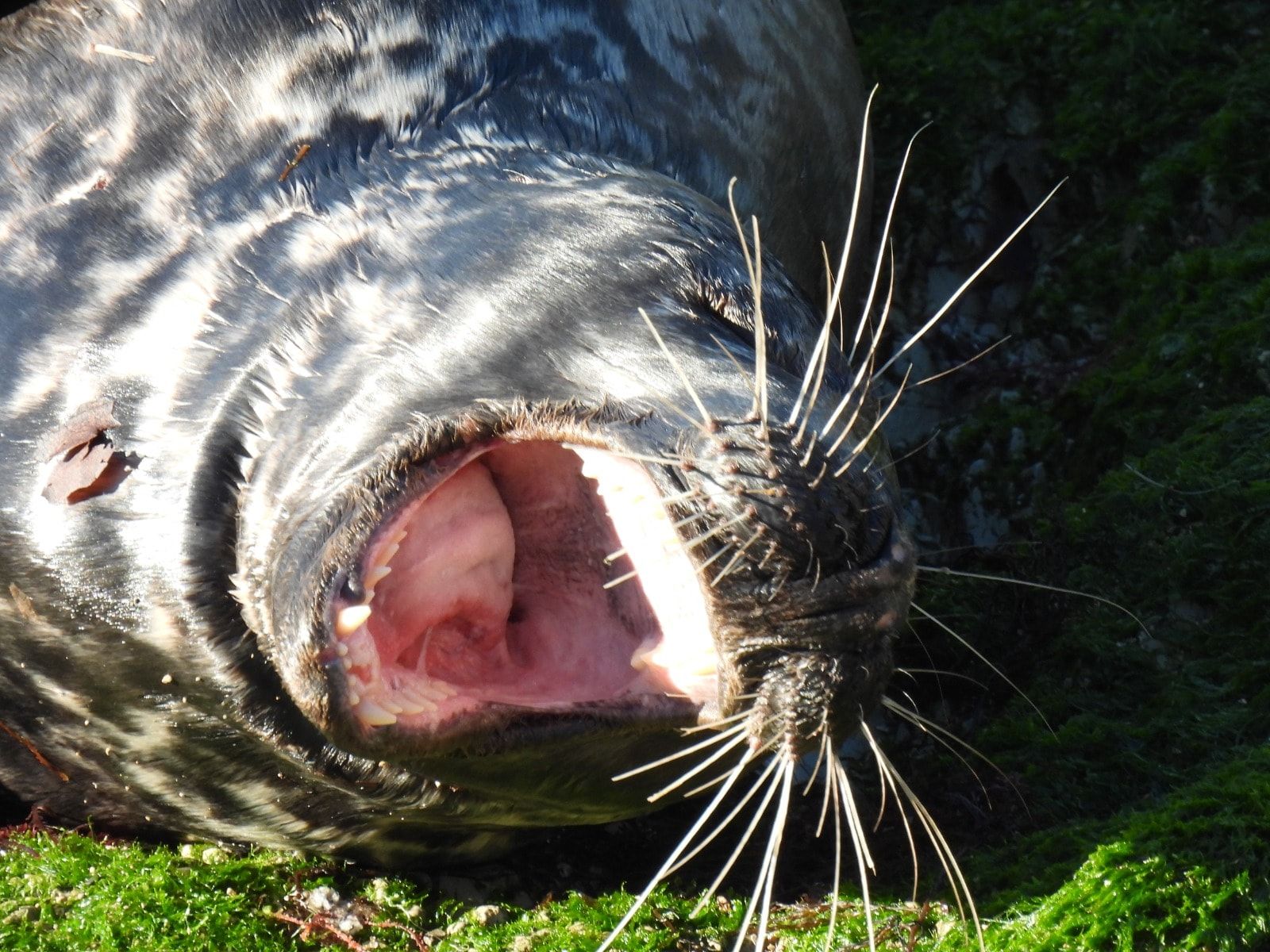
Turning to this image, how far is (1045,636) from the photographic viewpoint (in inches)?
165

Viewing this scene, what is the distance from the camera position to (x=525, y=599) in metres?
3.16

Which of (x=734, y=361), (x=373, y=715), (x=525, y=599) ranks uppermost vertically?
(x=734, y=361)

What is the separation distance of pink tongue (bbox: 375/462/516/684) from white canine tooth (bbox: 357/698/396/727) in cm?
21

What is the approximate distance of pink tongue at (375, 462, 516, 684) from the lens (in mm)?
2957

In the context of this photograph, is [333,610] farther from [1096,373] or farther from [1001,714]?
[1096,373]

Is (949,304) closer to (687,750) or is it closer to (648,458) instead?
(648,458)

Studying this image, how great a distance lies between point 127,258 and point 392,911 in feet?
4.60

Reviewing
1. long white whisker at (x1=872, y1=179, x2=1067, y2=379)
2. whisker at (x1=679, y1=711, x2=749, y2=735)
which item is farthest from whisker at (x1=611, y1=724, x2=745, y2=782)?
long white whisker at (x1=872, y1=179, x2=1067, y2=379)

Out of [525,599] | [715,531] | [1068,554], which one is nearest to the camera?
[715,531]

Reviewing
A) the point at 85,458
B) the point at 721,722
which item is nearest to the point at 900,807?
the point at 721,722

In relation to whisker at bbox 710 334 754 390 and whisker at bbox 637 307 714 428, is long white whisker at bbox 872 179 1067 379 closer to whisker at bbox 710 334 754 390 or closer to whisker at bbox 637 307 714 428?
whisker at bbox 710 334 754 390

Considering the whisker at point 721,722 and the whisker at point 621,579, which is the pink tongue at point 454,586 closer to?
the whisker at point 621,579

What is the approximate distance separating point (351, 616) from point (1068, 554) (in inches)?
91.2

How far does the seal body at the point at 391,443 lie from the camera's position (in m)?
2.65
